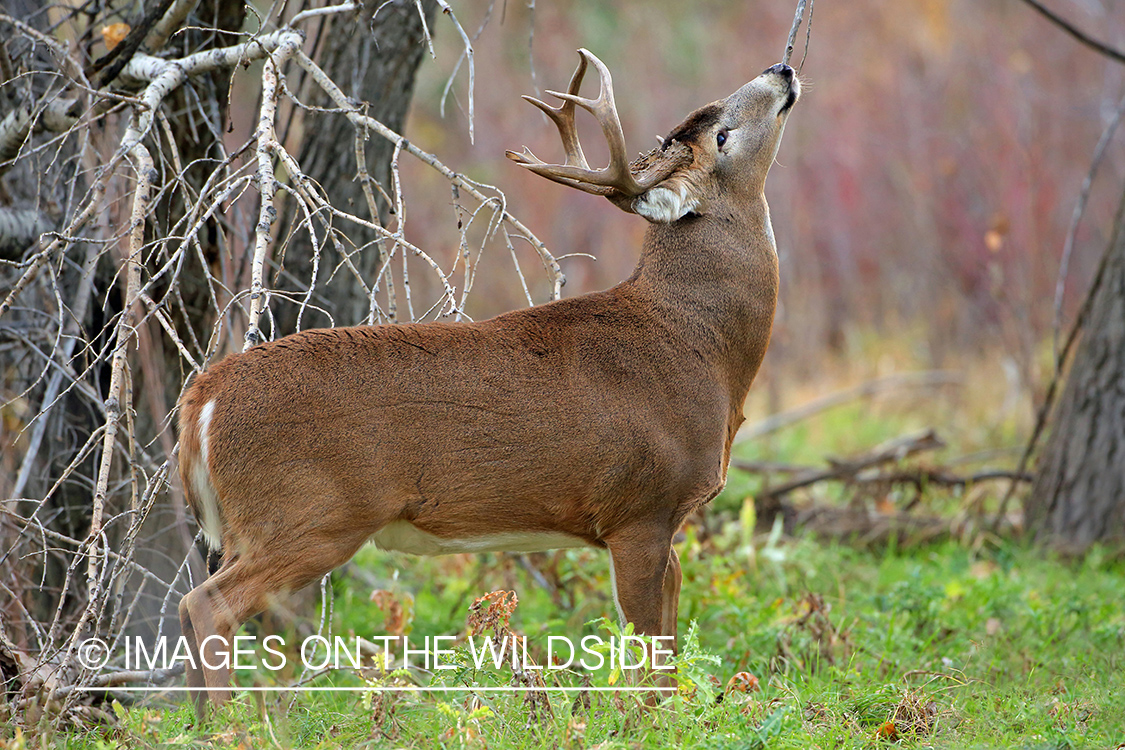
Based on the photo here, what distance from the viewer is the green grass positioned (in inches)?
123

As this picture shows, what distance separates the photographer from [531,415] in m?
3.44

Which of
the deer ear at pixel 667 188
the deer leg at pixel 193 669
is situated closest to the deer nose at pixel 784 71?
the deer ear at pixel 667 188

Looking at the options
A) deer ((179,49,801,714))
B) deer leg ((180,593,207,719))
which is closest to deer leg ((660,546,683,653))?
deer ((179,49,801,714))

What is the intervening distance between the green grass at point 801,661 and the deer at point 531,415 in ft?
1.37

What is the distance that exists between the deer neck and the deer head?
3.3 inches

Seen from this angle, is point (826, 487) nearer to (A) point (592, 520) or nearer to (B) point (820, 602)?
(B) point (820, 602)

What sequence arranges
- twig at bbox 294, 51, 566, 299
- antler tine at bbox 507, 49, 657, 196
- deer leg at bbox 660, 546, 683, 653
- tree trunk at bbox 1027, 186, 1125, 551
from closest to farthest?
antler tine at bbox 507, 49, 657, 196 < twig at bbox 294, 51, 566, 299 < deer leg at bbox 660, 546, 683, 653 < tree trunk at bbox 1027, 186, 1125, 551

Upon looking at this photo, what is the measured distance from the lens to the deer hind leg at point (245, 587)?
10.5ft

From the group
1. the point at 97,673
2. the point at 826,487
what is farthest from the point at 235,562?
the point at 826,487

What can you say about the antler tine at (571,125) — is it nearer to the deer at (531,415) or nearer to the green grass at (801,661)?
the deer at (531,415)

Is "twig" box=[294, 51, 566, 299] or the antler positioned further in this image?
"twig" box=[294, 51, 566, 299]

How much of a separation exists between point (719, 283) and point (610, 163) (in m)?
0.62

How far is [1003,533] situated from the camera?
6652mm

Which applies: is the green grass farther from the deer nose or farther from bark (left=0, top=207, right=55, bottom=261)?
the deer nose
